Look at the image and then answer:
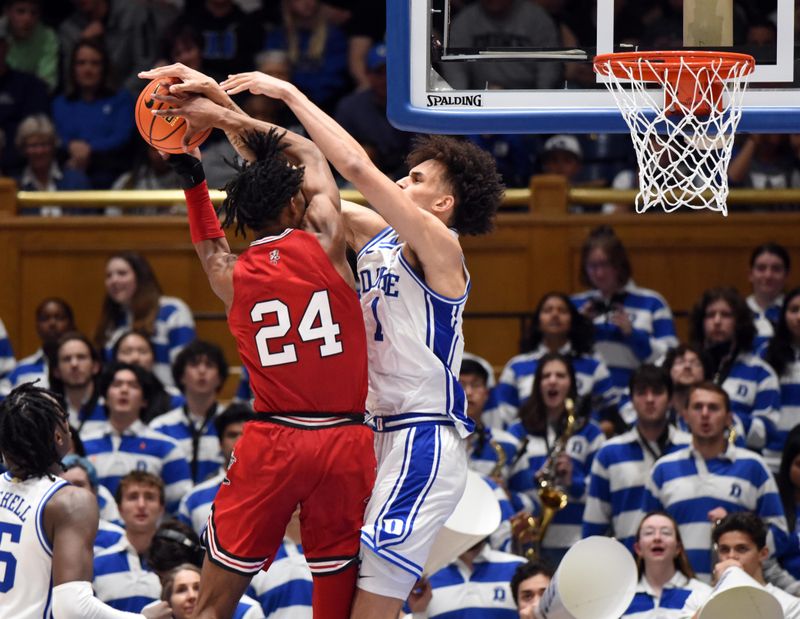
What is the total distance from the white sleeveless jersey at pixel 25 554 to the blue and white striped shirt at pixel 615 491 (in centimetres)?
Result: 361

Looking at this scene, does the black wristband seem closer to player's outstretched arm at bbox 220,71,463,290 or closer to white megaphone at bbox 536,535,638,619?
player's outstretched arm at bbox 220,71,463,290

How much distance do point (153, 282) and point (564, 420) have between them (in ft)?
9.36

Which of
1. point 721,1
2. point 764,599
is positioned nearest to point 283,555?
point 764,599

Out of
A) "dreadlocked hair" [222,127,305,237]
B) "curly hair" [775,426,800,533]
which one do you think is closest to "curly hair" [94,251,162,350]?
"curly hair" [775,426,800,533]

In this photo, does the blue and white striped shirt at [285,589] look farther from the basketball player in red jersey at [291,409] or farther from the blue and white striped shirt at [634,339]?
the blue and white striped shirt at [634,339]

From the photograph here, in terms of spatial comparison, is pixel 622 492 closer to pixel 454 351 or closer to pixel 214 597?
pixel 454 351

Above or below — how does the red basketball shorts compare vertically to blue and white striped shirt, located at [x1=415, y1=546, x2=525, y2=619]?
above

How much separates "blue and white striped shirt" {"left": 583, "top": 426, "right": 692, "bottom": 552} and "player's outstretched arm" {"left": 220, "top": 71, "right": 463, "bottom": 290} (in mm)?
3286

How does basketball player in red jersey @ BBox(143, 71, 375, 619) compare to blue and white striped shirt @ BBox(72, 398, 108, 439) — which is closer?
basketball player in red jersey @ BBox(143, 71, 375, 619)

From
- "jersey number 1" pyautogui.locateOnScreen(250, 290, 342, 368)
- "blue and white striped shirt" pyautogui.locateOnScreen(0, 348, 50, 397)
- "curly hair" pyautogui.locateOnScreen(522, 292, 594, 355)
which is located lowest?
"blue and white striped shirt" pyautogui.locateOnScreen(0, 348, 50, 397)

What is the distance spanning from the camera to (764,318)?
9.95 meters

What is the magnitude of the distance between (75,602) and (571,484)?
12.9 feet

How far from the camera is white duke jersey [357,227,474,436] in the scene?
18.4ft

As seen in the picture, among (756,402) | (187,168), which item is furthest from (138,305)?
(187,168)
